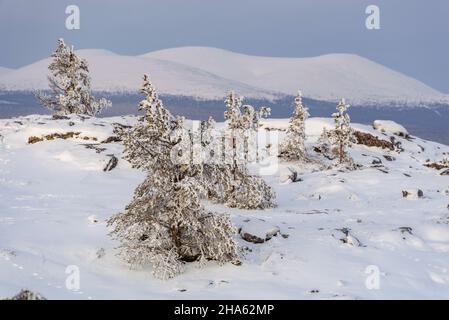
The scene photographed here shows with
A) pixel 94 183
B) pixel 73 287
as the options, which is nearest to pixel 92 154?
pixel 94 183

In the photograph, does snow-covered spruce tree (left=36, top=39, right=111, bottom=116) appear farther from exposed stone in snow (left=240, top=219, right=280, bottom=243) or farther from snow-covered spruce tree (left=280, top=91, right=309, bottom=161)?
exposed stone in snow (left=240, top=219, right=280, bottom=243)

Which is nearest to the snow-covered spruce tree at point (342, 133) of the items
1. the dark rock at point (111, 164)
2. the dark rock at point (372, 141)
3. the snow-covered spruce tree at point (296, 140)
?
the snow-covered spruce tree at point (296, 140)

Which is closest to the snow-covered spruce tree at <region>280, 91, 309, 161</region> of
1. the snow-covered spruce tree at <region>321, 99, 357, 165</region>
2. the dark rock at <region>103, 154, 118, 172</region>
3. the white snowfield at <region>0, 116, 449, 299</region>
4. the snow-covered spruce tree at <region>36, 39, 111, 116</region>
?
the snow-covered spruce tree at <region>321, 99, 357, 165</region>

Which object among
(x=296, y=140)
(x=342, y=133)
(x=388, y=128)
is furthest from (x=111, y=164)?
(x=388, y=128)

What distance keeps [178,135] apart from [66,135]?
1108 inches

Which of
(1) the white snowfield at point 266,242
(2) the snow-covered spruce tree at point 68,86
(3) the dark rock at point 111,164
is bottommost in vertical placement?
(1) the white snowfield at point 266,242

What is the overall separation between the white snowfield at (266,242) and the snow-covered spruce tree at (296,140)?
1079 cm

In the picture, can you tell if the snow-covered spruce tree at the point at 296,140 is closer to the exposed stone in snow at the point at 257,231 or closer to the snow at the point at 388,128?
the snow at the point at 388,128

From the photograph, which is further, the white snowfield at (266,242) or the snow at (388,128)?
the snow at (388,128)

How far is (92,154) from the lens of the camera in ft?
123

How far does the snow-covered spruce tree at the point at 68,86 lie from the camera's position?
5294cm

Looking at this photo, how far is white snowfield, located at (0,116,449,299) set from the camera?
16375 millimetres

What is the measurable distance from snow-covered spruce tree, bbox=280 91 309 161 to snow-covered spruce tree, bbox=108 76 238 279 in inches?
1159

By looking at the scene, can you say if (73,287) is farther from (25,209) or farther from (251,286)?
(25,209)
